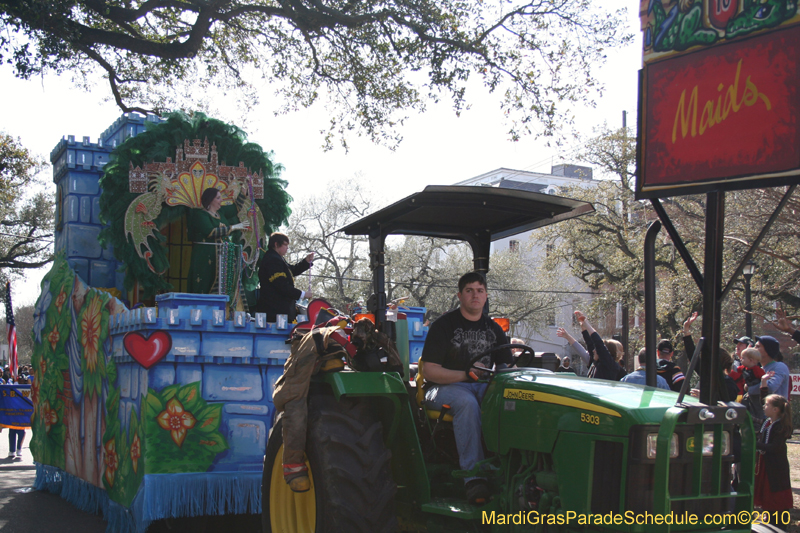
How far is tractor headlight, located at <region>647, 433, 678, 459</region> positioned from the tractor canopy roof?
66.4 inches

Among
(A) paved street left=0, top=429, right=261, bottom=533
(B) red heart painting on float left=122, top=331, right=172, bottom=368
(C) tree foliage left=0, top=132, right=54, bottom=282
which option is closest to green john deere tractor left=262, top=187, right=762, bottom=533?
(B) red heart painting on float left=122, top=331, right=172, bottom=368

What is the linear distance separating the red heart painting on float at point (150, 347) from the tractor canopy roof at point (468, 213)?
2196mm

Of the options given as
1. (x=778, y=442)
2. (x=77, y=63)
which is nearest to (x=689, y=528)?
(x=778, y=442)

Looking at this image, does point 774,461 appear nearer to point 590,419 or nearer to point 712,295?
point 712,295

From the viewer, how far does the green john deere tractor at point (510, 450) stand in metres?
3.78

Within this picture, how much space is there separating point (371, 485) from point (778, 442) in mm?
4589

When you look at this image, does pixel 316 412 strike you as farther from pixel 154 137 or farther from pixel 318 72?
pixel 318 72

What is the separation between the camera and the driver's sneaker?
4387mm

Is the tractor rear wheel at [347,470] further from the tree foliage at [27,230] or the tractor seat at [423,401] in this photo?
the tree foliage at [27,230]

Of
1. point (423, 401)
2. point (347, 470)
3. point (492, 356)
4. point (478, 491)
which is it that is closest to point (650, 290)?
point (492, 356)

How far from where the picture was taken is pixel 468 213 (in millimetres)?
5559

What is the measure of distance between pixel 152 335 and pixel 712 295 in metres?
4.73

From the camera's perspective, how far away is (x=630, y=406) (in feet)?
12.5

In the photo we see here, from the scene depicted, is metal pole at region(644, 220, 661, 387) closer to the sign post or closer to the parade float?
the sign post
